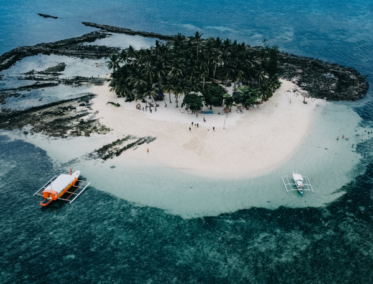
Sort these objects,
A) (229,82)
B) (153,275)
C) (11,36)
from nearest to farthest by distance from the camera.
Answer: (153,275)
(229,82)
(11,36)

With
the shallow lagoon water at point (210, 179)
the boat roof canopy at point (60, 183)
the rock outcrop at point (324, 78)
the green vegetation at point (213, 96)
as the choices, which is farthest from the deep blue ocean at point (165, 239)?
the green vegetation at point (213, 96)

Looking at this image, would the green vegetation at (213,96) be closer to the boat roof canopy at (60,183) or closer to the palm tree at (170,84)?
the palm tree at (170,84)

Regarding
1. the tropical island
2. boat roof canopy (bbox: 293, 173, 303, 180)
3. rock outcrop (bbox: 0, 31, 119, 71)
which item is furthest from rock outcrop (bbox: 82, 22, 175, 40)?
boat roof canopy (bbox: 293, 173, 303, 180)

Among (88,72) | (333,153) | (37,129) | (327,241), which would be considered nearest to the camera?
(327,241)

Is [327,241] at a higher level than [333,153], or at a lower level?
lower

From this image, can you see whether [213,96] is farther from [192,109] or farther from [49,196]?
[49,196]

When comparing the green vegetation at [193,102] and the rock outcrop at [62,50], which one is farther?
the rock outcrop at [62,50]

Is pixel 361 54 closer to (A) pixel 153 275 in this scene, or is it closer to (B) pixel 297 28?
(B) pixel 297 28

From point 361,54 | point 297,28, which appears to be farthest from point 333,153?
point 297,28
